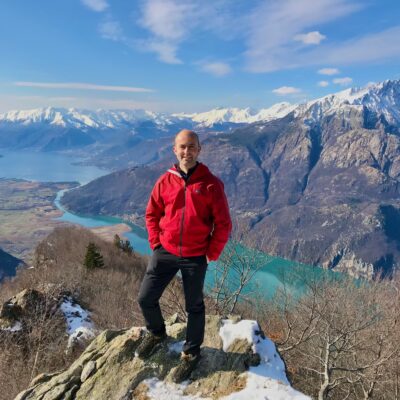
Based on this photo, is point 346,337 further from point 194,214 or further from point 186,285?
point 194,214

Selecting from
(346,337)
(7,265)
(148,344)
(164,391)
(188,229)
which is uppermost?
(188,229)

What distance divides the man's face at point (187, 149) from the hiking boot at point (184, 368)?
3326 mm

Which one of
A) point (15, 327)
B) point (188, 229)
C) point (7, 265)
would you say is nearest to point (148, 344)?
point (188, 229)

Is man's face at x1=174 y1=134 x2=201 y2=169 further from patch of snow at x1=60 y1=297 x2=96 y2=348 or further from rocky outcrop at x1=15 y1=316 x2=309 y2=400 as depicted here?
patch of snow at x1=60 y1=297 x2=96 y2=348

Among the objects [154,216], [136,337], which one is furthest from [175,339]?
[154,216]

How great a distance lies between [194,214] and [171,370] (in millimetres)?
2845

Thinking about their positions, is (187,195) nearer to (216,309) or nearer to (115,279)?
(216,309)

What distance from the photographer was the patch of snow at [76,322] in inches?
732

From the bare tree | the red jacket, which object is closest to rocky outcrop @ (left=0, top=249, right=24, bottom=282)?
the bare tree

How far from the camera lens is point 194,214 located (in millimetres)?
5574

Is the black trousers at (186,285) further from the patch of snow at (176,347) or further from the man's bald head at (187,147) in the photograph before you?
the man's bald head at (187,147)

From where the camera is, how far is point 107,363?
6.55 m

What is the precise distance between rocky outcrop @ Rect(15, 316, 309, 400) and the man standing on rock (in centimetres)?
34

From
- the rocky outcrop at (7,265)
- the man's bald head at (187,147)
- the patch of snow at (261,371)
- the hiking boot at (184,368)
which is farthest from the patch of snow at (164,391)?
the rocky outcrop at (7,265)
